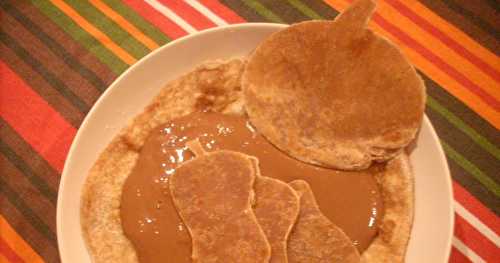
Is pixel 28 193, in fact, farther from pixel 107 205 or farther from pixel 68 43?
pixel 68 43

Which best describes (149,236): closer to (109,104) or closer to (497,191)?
(109,104)

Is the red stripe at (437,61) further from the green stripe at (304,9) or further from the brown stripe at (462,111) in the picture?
the green stripe at (304,9)

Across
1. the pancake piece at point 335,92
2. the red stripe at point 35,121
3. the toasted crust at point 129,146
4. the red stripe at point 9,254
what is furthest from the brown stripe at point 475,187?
the red stripe at point 9,254

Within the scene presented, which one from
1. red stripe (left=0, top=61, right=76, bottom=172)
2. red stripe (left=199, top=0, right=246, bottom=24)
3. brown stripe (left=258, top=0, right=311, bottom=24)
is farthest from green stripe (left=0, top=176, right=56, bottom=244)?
brown stripe (left=258, top=0, right=311, bottom=24)

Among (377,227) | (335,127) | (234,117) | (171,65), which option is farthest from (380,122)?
(171,65)

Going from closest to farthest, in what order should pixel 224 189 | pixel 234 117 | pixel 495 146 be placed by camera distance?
pixel 224 189
pixel 234 117
pixel 495 146

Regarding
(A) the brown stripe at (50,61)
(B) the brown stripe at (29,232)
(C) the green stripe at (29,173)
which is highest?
(A) the brown stripe at (50,61)
